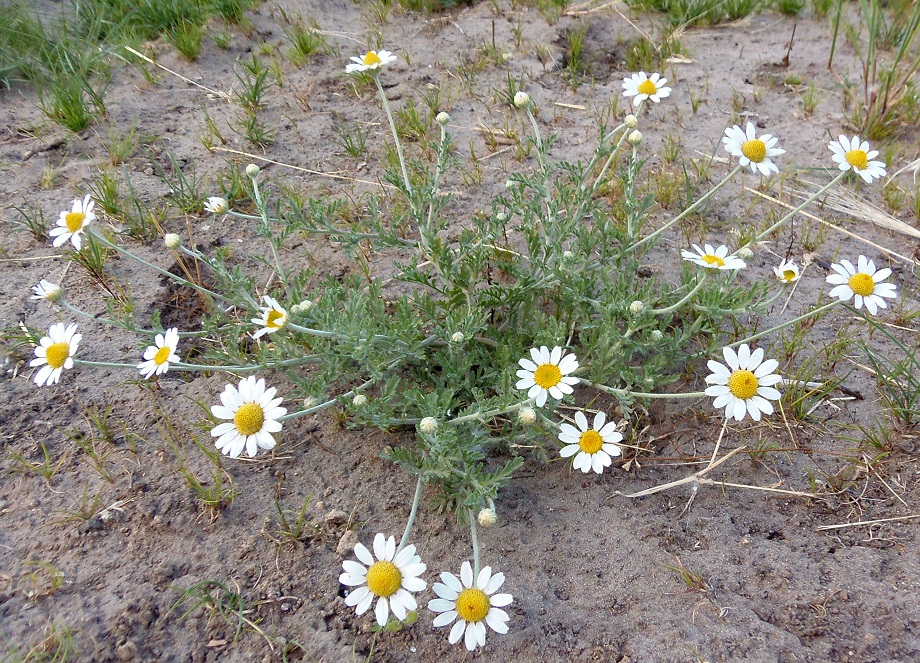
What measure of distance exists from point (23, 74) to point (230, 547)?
377cm

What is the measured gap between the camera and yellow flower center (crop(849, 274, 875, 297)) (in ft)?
7.67

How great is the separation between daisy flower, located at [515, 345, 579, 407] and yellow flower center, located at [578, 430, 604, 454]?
17cm

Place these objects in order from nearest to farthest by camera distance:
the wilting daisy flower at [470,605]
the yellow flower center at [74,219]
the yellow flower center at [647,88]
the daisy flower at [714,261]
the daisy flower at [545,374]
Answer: the wilting daisy flower at [470,605], the daisy flower at [545,374], the daisy flower at [714,261], the yellow flower center at [74,219], the yellow flower center at [647,88]

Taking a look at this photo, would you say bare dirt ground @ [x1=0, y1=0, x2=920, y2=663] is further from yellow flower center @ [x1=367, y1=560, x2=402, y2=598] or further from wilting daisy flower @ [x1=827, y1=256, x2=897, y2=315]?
wilting daisy flower @ [x1=827, y1=256, x2=897, y2=315]

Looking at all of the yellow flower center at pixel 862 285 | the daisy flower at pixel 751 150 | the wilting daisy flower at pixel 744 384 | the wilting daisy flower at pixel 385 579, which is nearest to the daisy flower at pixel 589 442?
the wilting daisy flower at pixel 744 384

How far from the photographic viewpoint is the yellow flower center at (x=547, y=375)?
2.13 m

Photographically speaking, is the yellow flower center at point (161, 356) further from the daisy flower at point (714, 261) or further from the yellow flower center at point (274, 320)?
the daisy flower at point (714, 261)

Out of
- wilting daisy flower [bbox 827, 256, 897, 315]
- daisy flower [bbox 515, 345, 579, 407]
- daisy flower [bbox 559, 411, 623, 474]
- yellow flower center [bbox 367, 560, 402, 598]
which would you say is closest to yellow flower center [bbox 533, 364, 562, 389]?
daisy flower [bbox 515, 345, 579, 407]

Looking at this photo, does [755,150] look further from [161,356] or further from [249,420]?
[161,356]

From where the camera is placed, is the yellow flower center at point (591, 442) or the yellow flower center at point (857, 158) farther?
the yellow flower center at point (857, 158)

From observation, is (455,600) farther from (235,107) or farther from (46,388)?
(235,107)

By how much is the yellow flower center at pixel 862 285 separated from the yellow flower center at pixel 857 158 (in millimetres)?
452

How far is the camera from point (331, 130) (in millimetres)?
4094

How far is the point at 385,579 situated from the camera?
1.87 meters
